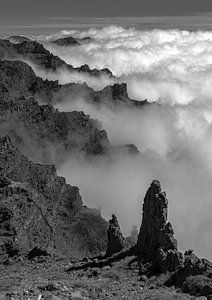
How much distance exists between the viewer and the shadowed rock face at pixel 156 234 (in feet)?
194

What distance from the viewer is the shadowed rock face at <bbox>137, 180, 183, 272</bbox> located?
59.0m

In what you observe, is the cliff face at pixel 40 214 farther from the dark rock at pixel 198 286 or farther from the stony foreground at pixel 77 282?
the dark rock at pixel 198 286

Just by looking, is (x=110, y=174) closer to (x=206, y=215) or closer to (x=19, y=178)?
(x=206, y=215)

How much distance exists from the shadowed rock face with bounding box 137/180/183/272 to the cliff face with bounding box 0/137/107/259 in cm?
1832

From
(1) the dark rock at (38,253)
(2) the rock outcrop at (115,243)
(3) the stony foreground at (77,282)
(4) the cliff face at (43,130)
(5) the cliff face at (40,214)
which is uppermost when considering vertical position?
(4) the cliff face at (43,130)

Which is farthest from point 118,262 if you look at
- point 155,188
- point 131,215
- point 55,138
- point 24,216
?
point 55,138

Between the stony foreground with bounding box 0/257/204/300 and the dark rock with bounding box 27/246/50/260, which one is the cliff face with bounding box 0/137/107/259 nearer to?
the dark rock with bounding box 27/246/50/260

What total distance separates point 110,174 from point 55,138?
2387 centimetres

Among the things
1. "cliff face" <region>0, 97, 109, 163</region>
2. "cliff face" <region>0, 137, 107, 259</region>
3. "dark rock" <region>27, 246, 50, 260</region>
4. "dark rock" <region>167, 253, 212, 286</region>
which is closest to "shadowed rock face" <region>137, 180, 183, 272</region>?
"dark rock" <region>167, 253, 212, 286</region>

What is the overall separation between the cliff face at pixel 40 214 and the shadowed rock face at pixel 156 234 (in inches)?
→ 721

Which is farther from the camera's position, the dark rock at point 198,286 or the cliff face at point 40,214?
the cliff face at point 40,214

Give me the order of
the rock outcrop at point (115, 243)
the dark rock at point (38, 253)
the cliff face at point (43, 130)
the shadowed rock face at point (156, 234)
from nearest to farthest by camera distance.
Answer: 1. the shadowed rock face at point (156, 234)
2. the rock outcrop at point (115, 243)
3. the dark rock at point (38, 253)
4. the cliff face at point (43, 130)

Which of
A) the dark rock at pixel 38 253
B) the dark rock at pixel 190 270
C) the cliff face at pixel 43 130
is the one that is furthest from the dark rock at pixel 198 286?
the cliff face at pixel 43 130

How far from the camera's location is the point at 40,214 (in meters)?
103
